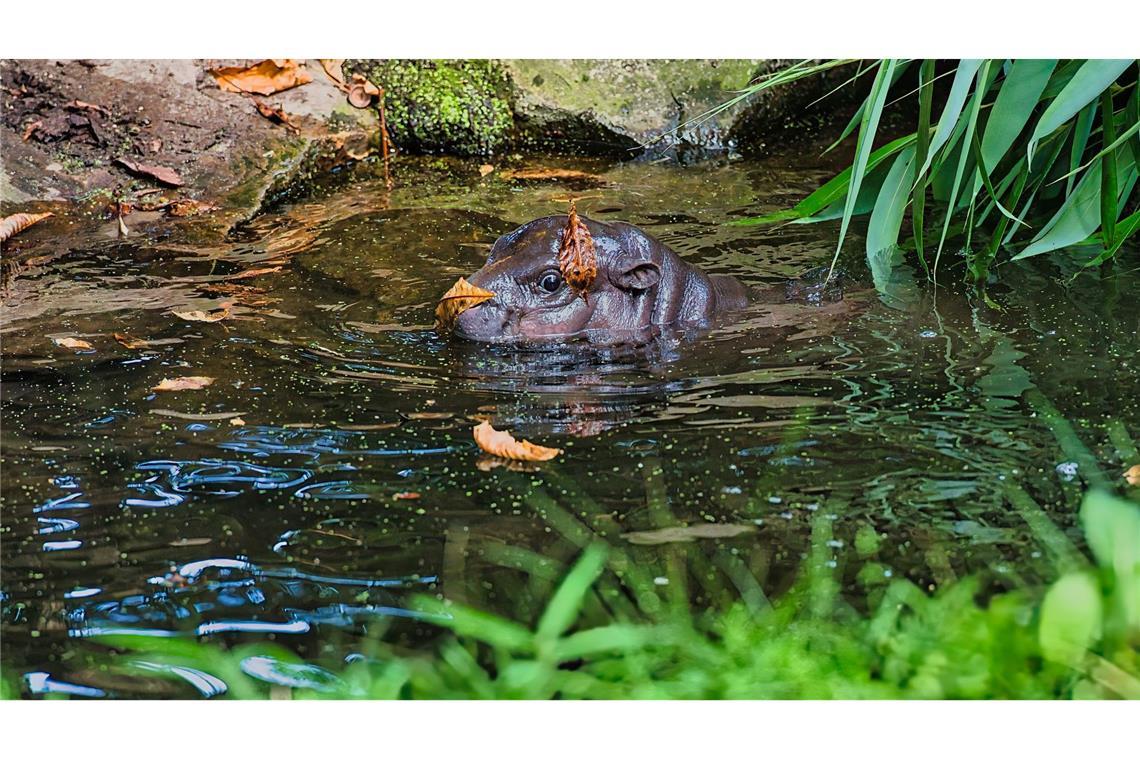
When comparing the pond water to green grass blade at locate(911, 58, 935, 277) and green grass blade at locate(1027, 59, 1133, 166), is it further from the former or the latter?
green grass blade at locate(1027, 59, 1133, 166)

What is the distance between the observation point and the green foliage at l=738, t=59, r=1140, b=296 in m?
5.77

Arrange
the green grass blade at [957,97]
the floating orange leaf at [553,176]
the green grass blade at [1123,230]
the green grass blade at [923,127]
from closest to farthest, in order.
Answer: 1. the green grass blade at [957,97]
2. the green grass blade at [923,127]
3. the green grass blade at [1123,230]
4. the floating orange leaf at [553,176]

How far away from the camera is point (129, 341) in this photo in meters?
6.12

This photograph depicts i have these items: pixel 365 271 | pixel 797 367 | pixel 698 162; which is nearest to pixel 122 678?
pixel 797 367

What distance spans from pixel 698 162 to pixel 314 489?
6.19 meters

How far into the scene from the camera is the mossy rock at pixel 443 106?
33.4ft

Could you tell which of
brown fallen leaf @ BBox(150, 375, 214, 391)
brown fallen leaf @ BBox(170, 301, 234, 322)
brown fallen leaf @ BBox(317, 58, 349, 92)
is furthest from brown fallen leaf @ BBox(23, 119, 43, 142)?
brown fallen leaf @ BBox(150, 375, 214, 391)

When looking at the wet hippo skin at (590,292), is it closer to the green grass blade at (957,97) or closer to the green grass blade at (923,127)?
the green grass blade at (923,127)

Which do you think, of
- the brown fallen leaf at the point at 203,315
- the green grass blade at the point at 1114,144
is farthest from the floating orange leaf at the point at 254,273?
the green grass blade at the point at 1114,144

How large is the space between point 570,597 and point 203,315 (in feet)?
11.8

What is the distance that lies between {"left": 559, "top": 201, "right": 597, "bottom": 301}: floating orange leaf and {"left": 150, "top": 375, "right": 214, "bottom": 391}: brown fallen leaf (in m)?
1.88

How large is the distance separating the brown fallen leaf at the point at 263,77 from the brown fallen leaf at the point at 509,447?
5.88 meters

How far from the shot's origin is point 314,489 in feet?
14.7

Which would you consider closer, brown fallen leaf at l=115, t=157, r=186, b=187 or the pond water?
the pond water
